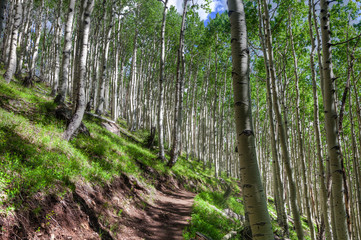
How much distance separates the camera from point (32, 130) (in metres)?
5.07

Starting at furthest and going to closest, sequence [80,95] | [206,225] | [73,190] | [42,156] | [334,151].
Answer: [80,95] → [206,225] → [42,156] → [73,190] → [334,151]

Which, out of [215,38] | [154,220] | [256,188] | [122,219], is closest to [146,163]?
[154,220]

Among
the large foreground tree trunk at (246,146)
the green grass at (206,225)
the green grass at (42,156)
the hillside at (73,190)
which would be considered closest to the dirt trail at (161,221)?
the hillside at (73,190)

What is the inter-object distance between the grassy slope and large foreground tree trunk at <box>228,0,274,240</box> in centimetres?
314

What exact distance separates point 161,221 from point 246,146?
497cm

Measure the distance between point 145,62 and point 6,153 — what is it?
20.0 m

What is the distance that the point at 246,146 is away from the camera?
1.62 metres

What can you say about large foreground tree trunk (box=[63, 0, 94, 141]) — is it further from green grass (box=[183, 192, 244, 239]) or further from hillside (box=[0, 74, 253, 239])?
green grass (box=[183, 192, 244, 239])

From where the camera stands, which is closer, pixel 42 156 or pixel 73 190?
pixel 73 190

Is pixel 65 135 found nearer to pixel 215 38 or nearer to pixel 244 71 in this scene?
pixel 244 71

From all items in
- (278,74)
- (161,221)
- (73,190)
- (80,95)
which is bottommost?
(161,221)

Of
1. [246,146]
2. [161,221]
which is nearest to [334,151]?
[246,146]

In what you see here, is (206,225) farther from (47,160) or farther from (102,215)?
(47,160)

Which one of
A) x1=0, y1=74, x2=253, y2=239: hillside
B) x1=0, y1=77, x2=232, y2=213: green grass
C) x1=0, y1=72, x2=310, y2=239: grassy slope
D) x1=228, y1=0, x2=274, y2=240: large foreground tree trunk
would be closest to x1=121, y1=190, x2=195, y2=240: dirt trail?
x1=0, y1=74, x2=253, y2=239: hillside
